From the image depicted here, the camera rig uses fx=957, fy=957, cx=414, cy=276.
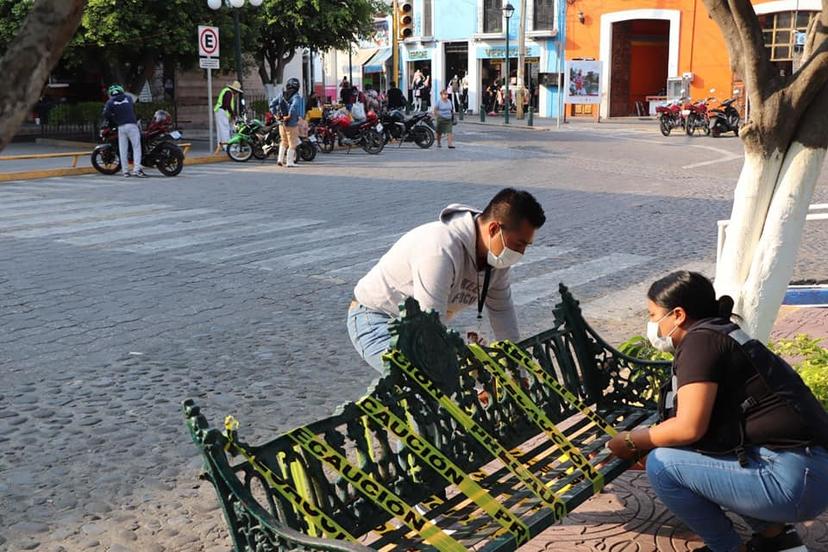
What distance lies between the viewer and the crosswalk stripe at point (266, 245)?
939cm

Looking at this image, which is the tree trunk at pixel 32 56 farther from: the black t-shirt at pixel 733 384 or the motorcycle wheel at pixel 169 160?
the motorcycle wheel at pixel 169 160

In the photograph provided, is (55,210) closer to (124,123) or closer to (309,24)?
(124,123)

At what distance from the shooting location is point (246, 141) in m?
20.4

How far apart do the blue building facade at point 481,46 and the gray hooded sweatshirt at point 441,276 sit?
37188 mm

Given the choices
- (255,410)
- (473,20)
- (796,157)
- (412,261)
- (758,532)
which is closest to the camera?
(758,532)

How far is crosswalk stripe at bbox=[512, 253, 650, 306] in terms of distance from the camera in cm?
782

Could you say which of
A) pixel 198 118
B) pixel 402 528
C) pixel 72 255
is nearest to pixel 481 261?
pixel 402 528

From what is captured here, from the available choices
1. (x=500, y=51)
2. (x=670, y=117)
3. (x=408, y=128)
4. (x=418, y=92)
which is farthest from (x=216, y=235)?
(x=500, y=51)

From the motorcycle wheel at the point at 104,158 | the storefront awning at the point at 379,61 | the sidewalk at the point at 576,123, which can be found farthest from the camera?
the storefront awning at the point at 379,61

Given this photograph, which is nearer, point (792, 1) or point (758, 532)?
point (758, 532)

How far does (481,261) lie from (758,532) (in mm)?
1361

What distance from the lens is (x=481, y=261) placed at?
366 centimetres

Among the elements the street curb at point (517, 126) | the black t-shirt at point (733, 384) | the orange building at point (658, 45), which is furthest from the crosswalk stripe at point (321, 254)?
the orange building at point (658, 45)

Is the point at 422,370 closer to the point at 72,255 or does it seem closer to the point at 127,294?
the point at 127,294
